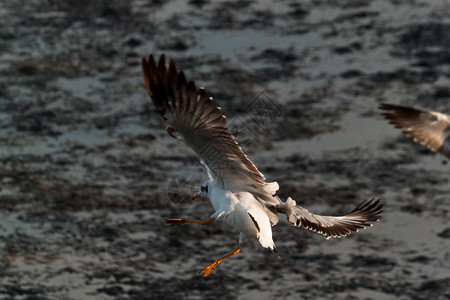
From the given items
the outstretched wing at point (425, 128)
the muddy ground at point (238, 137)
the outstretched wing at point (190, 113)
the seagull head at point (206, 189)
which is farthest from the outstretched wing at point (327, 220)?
the outstretched wing at point (425, 128)

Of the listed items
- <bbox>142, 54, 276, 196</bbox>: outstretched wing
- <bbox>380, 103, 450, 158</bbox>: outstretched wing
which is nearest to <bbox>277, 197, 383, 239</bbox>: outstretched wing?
<bbox>142, 54, 276, 196</bbox>: outstretched wing

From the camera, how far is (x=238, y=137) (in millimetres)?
8016

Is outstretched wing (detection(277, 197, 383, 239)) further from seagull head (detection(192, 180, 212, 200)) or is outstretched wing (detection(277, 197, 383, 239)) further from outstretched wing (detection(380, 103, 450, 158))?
outstretched wing (detection(380, 103, 450, 158))

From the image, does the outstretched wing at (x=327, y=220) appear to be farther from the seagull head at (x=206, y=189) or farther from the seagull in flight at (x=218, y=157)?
the seagull head at (x=206, y=189)

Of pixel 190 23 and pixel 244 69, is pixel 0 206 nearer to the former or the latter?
pixel 244 69

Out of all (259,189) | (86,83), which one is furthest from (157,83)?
(86,83)

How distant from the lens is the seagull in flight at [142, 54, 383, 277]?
229 inches

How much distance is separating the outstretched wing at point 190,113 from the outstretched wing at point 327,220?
666 millimetres

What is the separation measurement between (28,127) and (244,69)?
10.8 feet

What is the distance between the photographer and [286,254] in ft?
30.4

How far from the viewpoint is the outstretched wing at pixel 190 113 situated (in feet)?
19.1

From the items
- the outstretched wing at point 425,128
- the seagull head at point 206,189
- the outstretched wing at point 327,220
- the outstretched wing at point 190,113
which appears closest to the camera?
the outstretched wing at point 190,113

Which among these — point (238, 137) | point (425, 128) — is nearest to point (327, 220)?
point (238, 137)

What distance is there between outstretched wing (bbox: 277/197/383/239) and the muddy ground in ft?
5.05
